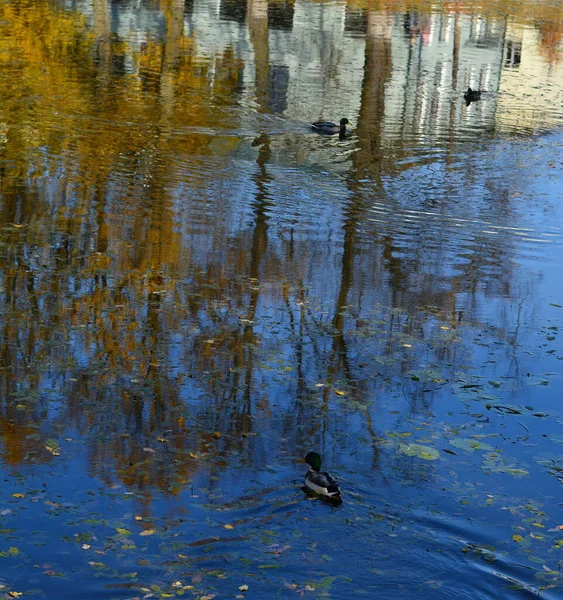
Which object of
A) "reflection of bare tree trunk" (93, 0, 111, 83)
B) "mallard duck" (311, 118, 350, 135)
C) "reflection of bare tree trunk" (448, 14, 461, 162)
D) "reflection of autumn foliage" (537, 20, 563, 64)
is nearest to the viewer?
"mallard duck" (311, 118, 350, 135)

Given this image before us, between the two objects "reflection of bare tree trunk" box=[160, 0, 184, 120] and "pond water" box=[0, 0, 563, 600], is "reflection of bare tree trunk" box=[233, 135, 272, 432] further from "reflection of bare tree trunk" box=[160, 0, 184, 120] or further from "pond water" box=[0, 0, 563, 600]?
"reflection of bare tree trunk" box=[160, 0, 184, 120]

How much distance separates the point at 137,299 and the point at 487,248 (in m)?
5.08

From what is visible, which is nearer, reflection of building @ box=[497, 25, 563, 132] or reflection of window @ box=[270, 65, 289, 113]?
reflection of window @ box=[270, 65, 289, 113]

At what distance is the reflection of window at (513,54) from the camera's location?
96.6 ft

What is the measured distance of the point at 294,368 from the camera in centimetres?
975

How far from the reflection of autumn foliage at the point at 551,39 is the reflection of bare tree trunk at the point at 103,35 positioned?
516 inches

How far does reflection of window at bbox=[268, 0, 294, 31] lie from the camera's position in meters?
35.5

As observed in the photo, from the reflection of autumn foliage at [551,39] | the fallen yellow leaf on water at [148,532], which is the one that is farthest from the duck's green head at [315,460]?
the reflection of autumn foliage at [551,39]

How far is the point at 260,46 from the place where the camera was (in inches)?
1200

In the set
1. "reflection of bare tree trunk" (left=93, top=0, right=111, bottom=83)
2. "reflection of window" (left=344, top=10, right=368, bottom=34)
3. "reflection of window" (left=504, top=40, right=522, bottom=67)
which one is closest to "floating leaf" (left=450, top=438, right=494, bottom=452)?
"reflection of bare tree trunk" (left=93, top=0, right=111, bottom=83)

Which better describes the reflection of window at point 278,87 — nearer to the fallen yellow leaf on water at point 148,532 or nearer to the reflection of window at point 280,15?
the reflection of window at point 280,15

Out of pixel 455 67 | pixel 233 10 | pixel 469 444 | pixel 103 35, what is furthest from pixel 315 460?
pixel 233 10

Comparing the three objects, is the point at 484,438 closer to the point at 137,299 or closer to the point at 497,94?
the point at 137,299

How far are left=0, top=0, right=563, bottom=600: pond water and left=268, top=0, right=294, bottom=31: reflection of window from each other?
13.7 metres
